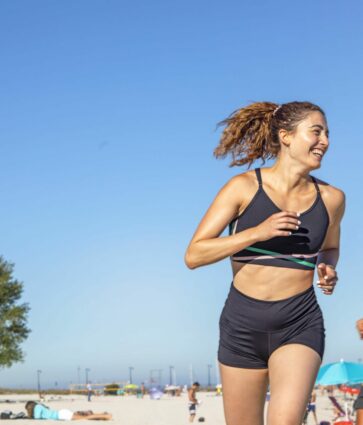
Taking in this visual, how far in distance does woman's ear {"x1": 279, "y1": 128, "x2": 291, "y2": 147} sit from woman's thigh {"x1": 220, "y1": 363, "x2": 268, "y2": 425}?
4.18 ft

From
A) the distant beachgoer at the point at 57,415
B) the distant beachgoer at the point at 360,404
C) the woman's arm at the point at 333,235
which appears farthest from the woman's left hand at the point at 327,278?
the distant beachgoer at the point at 57,415

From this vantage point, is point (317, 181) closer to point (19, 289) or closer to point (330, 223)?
point (330, 223)

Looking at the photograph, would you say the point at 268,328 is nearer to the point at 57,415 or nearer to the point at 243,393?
the point at 243,393

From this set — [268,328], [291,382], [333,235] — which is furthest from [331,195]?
[291,382]

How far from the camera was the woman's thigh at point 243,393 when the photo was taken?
4234mm

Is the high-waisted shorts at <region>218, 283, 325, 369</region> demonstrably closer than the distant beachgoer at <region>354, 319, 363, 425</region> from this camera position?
Yes

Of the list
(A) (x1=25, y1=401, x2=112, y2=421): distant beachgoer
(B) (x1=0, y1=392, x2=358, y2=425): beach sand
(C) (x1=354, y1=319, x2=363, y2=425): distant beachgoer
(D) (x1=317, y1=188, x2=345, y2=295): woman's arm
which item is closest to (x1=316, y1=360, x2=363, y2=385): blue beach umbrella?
(B) (x1=0, y1=392, x2=358, y2=425): beach sand

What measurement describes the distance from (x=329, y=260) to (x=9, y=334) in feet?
139

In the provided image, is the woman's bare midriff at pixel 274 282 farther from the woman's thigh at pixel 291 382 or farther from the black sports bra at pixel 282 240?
the woman's thigh at pixel 291 382

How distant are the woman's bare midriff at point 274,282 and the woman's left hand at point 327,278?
0.07m

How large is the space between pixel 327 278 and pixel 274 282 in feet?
1.02

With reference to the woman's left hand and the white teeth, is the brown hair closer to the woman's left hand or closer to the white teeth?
the white teeth

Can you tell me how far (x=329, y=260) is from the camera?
4609mm

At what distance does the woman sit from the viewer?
4.12 metres
